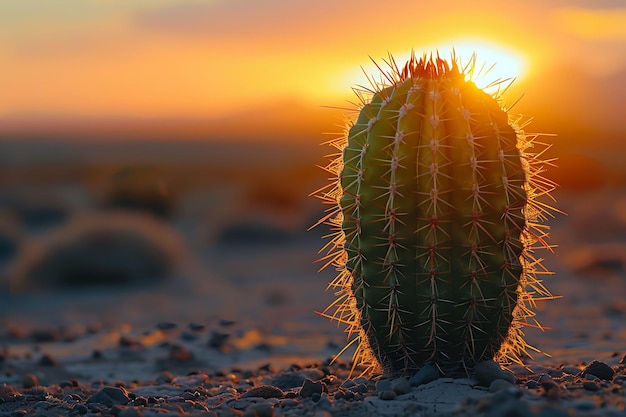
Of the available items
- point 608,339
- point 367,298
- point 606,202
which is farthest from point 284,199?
point 367,298

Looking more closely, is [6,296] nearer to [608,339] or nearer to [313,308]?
[313,308]

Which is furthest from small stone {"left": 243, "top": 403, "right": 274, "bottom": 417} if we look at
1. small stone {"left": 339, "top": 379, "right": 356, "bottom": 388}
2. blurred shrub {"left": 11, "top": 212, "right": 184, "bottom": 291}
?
blurred shrub {"left": 11, "top": 212, "right": 184, "bottom": 291}

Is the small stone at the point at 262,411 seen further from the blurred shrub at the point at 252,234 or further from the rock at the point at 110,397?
the blurred shrub at the point at 252,234

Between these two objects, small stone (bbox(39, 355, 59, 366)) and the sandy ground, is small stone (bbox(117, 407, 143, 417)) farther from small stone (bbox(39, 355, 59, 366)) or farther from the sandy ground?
small stone (bbox(39, 355, 59, 366))

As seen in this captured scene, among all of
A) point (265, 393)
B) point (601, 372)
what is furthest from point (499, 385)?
point (265, 393)

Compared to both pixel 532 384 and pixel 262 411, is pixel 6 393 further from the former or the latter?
pixel 532 384
